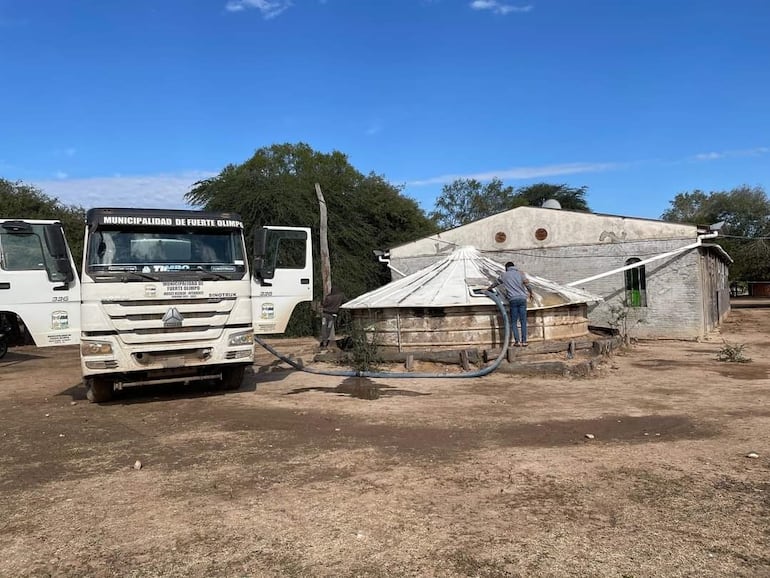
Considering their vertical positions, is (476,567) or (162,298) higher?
(162,298)

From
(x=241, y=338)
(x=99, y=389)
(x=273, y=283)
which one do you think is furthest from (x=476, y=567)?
(x=99, y=389)

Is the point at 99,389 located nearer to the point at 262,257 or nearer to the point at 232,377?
the point at 232,377

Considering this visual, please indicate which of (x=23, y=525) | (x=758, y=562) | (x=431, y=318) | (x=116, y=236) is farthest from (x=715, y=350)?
(x=23, y=525)

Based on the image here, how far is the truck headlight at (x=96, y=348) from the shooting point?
824 centimetres

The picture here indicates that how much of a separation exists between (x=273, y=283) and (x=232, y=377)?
184cm

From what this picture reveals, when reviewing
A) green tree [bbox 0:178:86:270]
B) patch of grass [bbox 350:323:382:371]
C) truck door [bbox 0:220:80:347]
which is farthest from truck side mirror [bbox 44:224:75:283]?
green tree [bbox 0:178:86:270]

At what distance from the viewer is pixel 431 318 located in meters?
13.5

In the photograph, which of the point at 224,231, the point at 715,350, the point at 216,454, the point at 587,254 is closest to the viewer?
the point at 216,454

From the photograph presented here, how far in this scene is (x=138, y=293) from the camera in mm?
8328

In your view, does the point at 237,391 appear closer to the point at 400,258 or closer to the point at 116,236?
the point at 116,236

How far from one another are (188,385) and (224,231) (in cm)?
343

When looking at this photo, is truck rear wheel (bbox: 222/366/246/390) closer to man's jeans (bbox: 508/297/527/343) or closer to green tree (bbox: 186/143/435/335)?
man's jeans (bbox: 508/297/527/343)

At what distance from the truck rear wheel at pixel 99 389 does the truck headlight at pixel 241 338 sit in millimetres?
2044

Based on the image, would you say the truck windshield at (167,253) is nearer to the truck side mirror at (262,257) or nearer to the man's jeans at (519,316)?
the truck side mirror at (262,257)
